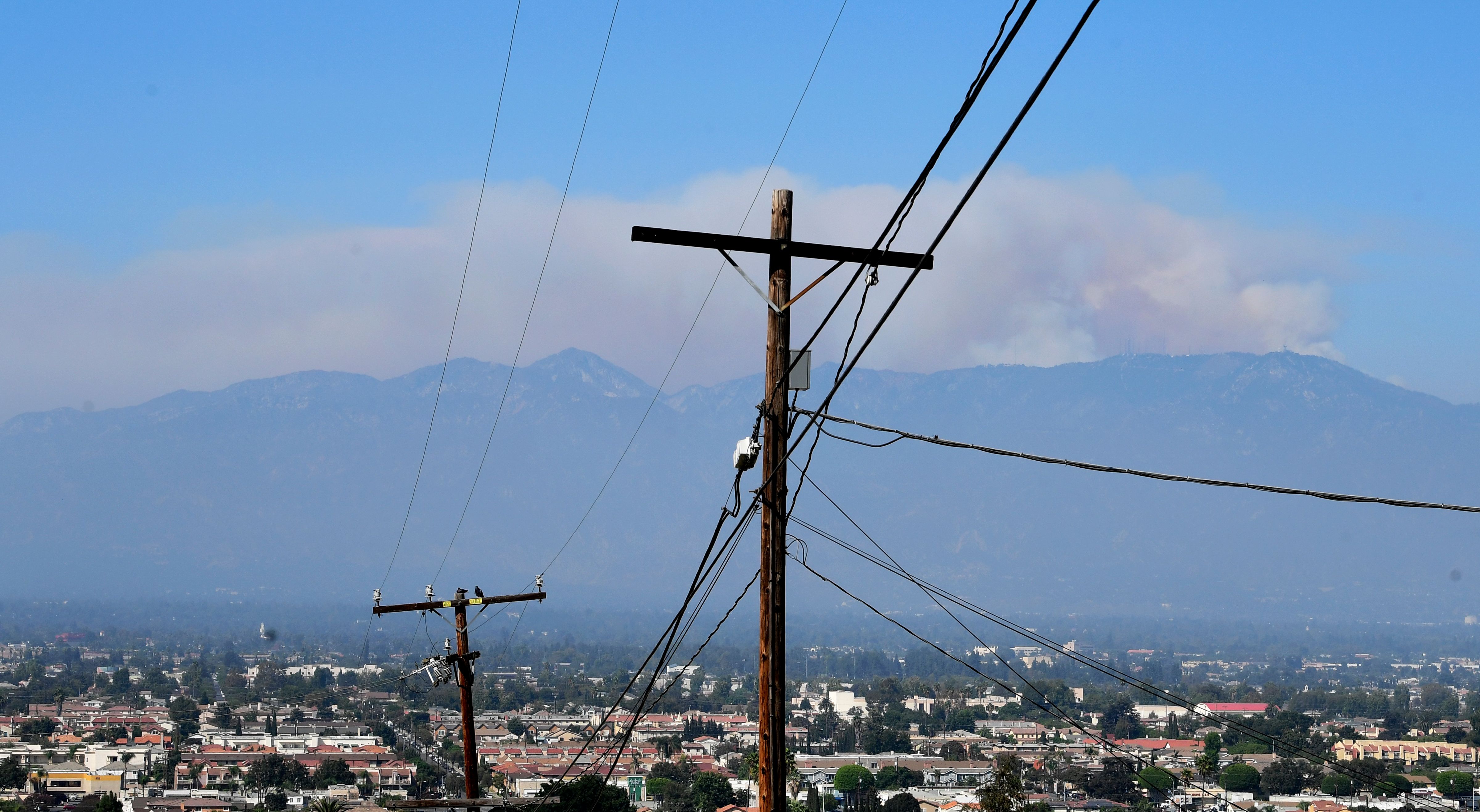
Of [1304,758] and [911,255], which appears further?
[1304,758]

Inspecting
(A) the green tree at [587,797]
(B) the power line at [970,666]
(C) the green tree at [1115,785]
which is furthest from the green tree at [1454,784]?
(A) the green tree at [587,797]

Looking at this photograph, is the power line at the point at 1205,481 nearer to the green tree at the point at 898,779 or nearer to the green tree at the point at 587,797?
the green tree at the point at 587,797

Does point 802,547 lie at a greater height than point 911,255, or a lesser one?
lesser

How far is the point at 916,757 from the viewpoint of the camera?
112 m

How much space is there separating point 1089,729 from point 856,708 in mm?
32049

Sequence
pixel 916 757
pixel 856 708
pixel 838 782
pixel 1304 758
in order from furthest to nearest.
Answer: pixel 856 708 → pixel 916 757 → pixel 1304 758 → pixel 838 782

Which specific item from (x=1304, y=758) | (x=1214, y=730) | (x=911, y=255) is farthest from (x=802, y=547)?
(x=1214, y=730)

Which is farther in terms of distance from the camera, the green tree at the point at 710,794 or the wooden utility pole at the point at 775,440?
the green tree at the point at 710,794

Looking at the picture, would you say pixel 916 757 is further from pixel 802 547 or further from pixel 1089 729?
pixel 802 547

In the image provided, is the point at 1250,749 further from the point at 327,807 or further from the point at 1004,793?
the point at 327,807

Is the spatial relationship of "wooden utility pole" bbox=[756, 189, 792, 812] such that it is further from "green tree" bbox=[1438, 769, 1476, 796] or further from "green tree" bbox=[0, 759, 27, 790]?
"green tree" bbox=[1438, 769, 1476, 796]

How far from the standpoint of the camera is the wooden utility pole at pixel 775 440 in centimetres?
1023

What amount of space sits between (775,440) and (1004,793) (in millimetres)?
53869

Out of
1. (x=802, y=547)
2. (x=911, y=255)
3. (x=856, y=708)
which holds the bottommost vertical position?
(x=856, y=708)
